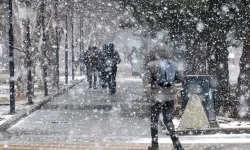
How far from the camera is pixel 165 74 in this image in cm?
981

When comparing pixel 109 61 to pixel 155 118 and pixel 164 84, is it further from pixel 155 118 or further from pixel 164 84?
pixel 164 84

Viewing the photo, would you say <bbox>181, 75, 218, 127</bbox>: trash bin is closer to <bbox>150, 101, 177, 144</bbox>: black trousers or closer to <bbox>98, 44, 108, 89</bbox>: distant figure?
<bbox>150, 101, 177, 144</bbox>: black trousers

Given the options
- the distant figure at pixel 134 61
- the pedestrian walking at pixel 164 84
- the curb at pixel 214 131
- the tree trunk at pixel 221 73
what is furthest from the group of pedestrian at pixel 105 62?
the distant figure at pixel 134 61

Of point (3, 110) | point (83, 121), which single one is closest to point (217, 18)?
point (83, 121)

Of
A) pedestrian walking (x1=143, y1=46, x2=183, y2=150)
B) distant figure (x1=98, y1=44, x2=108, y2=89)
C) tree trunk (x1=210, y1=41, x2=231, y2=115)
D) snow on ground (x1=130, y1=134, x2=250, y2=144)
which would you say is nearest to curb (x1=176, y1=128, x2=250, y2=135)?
snow on ground (x1=130, y1=134, x2=250, y2=144)

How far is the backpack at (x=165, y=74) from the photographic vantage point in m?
9.80

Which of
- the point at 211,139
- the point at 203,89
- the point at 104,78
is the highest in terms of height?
the point at 203,89

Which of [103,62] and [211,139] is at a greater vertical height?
[103,62]

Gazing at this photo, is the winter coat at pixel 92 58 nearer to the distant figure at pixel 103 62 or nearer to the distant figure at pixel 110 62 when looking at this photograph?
the distant figure at pixel 103 62

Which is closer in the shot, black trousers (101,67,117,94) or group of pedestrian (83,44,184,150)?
group of pedestrian (83,44,184,150)

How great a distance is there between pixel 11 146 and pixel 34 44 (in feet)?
48.9

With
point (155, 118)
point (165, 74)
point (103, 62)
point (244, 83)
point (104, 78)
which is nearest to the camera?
point (165, 74)

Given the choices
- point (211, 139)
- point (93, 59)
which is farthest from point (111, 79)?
point (211, 139)

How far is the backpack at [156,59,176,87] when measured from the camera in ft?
32.2
